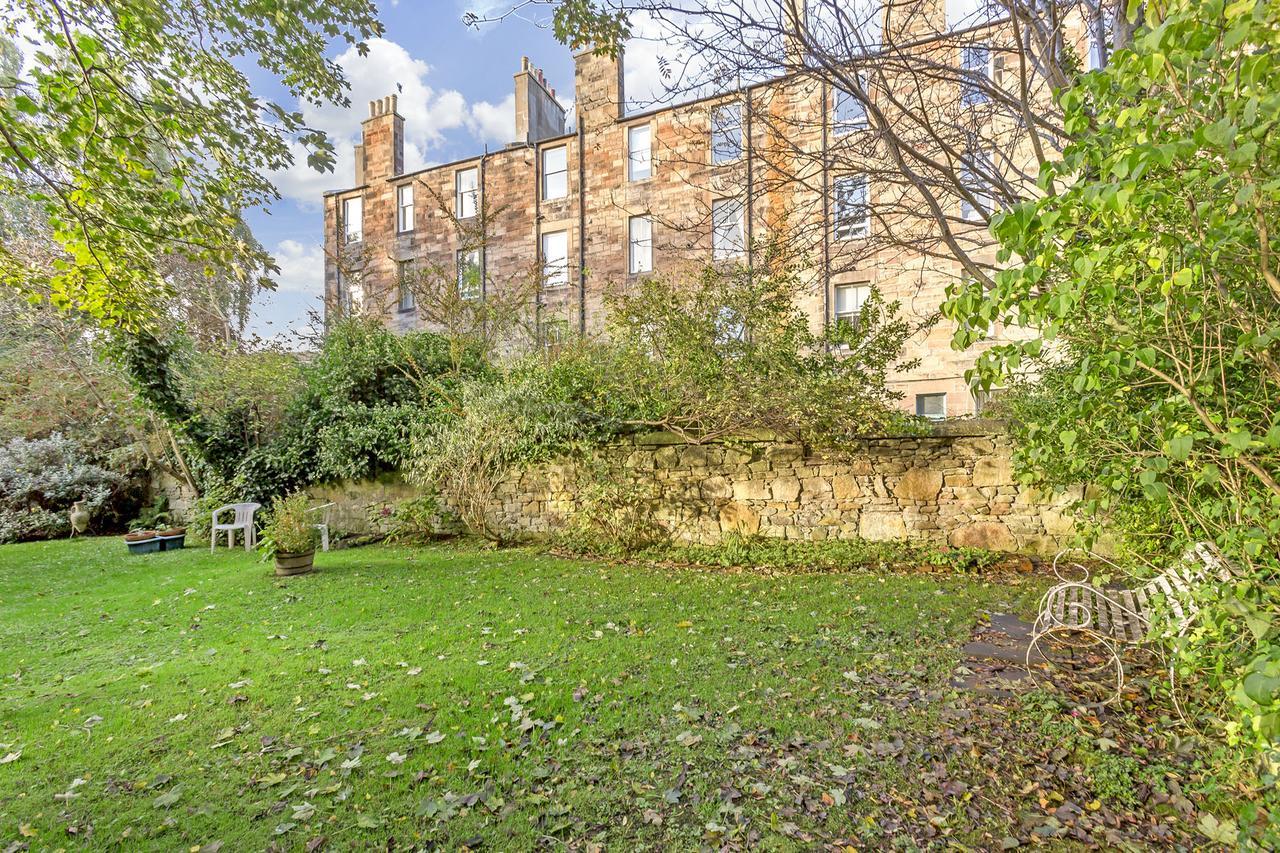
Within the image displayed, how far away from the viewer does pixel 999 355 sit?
2.13 meters

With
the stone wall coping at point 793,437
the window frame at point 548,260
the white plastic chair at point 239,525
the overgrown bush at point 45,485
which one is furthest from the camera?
the window frame at point 548,260

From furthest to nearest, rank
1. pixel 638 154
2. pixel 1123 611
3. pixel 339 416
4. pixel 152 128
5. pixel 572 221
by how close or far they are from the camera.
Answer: pixel 572 221
pixel 638 154
pixel 339 416
pixel 152 128
pixel 1123 611

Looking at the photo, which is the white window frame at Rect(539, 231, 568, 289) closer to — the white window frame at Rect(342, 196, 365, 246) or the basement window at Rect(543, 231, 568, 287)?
the basement window at Rect(543, 231, 568, 287)

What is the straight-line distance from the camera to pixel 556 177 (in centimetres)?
1747

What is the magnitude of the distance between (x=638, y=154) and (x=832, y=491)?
12555 millimetres

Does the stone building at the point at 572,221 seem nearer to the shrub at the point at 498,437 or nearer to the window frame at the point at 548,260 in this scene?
the window frame at the point at 548,260

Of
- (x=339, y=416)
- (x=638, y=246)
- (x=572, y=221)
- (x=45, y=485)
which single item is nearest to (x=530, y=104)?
(x=572, y=221)

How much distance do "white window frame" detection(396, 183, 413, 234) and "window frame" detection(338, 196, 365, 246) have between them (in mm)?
1572

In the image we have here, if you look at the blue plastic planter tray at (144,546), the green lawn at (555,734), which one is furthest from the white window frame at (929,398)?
the blue plastic planter tray at (144,546)

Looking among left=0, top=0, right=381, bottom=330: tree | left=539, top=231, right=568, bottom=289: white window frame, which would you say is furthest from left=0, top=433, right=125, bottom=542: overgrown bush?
left=539, top=231, right=568, bottom=289: white window frame

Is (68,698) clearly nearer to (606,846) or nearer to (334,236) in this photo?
(606,846)

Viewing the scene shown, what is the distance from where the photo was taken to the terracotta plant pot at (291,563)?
702 cm

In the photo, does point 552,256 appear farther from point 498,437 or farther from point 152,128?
point 152,128

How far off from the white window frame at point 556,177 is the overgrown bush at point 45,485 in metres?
12.9
